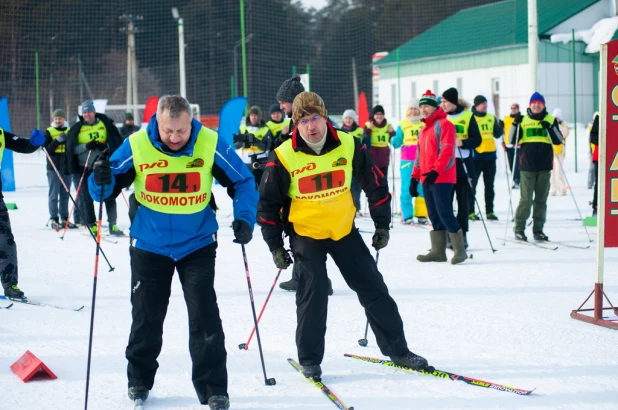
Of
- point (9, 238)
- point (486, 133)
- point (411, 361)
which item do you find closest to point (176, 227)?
point (411, 361)

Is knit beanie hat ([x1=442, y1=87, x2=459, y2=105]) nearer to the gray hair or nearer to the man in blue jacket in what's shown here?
the man in blue jacket

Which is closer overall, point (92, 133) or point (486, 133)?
point (92, 133)

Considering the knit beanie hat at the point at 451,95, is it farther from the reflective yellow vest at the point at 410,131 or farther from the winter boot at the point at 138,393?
the winter boot at the point at 138,393

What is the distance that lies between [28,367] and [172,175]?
1512 millimetres

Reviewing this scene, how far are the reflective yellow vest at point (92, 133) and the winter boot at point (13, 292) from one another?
13.9ft

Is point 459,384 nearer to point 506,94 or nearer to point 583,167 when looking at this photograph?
point 583,167

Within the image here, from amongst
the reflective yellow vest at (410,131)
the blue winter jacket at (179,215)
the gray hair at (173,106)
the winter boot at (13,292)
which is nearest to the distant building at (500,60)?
the reflective yellow vest at (410,131)

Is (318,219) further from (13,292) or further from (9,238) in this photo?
(13,292)

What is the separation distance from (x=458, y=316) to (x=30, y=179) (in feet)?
59.4

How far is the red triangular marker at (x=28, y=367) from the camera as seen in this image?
4773 millimetres

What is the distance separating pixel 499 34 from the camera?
31.0 metres

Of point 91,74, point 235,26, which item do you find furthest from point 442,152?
point 235,26

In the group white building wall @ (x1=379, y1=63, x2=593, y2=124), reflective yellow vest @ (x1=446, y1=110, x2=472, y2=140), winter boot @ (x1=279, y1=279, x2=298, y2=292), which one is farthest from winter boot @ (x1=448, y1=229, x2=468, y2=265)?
white building wall @ (x1=379, y1=63, x2=593, y2=124)

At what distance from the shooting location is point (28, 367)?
15.9ft
